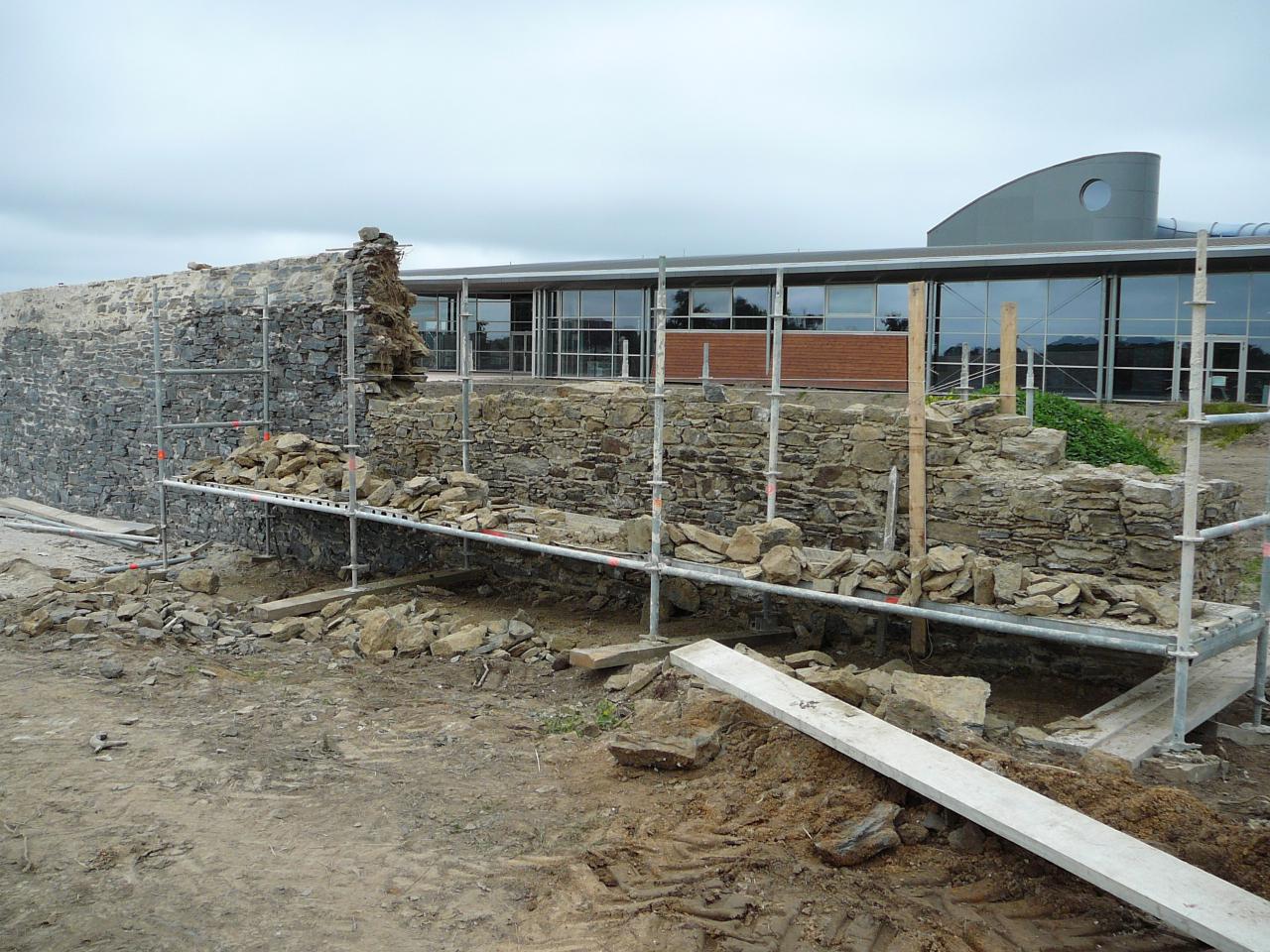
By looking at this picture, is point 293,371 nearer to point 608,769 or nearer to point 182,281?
point 182,281

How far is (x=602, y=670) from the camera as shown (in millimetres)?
7500

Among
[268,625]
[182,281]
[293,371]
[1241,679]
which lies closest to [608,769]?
[1241,679]

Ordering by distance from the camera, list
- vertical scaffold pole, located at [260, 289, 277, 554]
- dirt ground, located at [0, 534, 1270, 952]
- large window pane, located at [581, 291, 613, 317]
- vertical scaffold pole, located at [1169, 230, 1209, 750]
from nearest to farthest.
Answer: dirt ground, located at [0, 534, 1270, 952] → vertical scaffold pole, located at [1169, 230, 1209, 750] → vertical scaffold pole, located at [260, 289, 277, 554] → large window pane, located at [581, 291, 613, 317]

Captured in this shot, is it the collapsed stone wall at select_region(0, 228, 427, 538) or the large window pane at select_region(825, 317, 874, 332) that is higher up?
the large window pane at select_region(825, 317, 874, 332)

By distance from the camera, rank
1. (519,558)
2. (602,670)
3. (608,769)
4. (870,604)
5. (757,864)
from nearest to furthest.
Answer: (757,864) → (608,769) → (870,604) → (602,670) → (519,558)

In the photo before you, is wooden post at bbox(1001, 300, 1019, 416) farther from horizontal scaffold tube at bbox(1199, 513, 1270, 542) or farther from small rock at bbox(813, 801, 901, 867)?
small rock at bbox(813, 801, 901, 867)

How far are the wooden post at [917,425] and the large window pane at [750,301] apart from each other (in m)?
13.6

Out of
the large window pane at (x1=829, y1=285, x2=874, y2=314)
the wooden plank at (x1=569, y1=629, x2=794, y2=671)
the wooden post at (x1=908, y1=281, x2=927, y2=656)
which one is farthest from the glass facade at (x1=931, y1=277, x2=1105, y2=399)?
the wooden plank at (x1=569, y1=629, x2=794, y2=671)

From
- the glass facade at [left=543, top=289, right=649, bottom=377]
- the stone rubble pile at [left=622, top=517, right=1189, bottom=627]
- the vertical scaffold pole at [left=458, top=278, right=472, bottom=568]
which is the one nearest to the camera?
the stone rubble pile at [left=622, top=517, right=1189, bottom=627]

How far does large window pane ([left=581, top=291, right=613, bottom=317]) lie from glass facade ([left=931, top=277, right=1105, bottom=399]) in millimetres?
7509

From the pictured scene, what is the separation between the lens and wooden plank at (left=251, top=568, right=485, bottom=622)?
31.2ft

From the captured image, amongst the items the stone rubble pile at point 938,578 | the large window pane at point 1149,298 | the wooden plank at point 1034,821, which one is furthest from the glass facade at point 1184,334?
the wooden plank at point 1034,821

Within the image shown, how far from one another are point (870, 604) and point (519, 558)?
181 inches

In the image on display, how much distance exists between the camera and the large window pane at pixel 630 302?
23.1 meters
